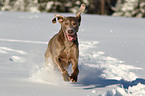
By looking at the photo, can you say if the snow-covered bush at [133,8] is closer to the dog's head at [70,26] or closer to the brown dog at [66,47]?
the brown dog at [66,47]

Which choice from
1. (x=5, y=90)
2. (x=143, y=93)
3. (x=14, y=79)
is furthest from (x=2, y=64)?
(x=143, y=93)

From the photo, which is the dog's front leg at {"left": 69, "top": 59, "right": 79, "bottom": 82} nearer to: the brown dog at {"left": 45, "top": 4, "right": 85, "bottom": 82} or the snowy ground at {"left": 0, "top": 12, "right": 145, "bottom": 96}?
the brown dog at {"left": 45, "top": 4, "right": 85, "bottom": 82}

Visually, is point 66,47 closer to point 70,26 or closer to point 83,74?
point 70,26

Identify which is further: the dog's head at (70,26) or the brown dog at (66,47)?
the brown dog at (66,47)

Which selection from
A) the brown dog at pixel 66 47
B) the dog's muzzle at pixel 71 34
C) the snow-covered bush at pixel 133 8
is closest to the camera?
A: the dog's muzzle at pixel 71 34

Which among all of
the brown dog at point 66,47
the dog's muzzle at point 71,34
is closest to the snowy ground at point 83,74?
the brown dog at point 66,47

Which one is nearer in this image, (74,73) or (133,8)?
(74,73)

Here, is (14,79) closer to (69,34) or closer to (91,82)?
(69,34)

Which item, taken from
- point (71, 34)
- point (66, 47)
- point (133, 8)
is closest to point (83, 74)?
point (66, 47)

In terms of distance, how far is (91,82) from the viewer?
667 centimetres

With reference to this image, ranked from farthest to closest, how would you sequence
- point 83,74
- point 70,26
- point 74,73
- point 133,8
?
point 133,8, point 83,74, point 74,73, point 70,26

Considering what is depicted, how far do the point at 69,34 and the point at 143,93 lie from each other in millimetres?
1599

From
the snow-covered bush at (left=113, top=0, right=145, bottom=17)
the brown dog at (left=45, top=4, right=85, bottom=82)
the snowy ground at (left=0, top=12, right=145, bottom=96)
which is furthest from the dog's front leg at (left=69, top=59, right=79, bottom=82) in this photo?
the snow-covered bush at (left=113, top=0, right=145, bottom=17)

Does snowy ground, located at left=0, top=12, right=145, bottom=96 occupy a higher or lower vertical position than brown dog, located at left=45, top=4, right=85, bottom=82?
lower
